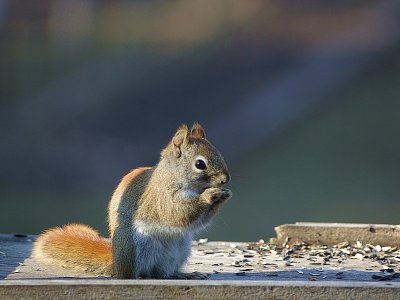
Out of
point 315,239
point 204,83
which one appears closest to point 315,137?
point 204,83

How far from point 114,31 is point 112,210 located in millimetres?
17427

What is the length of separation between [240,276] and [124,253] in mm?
455

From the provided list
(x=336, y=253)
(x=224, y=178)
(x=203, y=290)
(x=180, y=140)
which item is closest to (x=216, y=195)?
(x=224, y=178)

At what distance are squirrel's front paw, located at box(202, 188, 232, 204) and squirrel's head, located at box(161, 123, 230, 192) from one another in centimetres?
6

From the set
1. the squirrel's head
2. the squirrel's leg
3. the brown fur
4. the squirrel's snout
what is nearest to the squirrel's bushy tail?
the brown fur

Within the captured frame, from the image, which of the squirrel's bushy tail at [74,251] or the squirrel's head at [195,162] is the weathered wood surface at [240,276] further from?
the squirrel's head at [195,162]

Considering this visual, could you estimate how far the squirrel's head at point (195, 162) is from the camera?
16.2 feet

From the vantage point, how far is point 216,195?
4.85m

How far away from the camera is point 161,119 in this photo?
18016mm

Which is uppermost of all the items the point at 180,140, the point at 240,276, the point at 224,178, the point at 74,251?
the point at 180,140

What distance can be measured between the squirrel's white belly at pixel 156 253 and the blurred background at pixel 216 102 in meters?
6.31

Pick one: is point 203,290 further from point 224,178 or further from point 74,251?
point 74,251

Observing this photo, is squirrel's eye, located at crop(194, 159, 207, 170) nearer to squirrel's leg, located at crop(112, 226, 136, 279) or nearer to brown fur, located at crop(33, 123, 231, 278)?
brown fur, located at crop(33, 123, 231, 278)

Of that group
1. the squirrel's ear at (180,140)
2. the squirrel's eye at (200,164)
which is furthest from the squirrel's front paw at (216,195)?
the squirrel's ear at (180,140)
